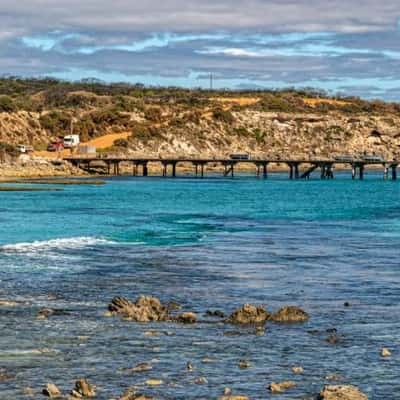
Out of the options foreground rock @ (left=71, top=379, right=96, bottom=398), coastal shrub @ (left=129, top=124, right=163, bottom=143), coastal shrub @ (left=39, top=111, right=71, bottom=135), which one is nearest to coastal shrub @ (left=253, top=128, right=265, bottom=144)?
coastal shrub @ (left=129, top=124, right=163, bottom=143)

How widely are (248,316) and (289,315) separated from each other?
1.11 m

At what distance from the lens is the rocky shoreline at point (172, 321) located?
17719mm

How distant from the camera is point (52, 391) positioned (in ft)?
57.6

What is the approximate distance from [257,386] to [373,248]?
1072 inches

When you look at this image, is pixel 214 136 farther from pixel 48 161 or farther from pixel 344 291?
pixel 344 291

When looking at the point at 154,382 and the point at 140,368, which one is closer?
the point at 154,382

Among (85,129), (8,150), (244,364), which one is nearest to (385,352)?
(244,364)

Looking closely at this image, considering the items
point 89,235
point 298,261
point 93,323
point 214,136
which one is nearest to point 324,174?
point 214,136

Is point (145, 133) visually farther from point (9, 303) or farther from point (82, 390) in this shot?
point (82, 390)

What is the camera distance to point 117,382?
61.2 feet

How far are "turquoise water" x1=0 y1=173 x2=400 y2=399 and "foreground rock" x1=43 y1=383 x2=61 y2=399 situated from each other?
0.62 m

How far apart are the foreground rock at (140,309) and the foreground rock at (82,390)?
719 cm

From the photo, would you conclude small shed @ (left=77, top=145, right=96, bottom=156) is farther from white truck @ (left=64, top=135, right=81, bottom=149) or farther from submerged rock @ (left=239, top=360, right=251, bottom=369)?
submerged rock @ (left=239, top=360, right=251, bottom=369)

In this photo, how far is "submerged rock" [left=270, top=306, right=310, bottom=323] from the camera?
25.0 m
